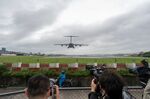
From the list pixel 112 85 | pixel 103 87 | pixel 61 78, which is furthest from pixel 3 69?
pixel 112 85

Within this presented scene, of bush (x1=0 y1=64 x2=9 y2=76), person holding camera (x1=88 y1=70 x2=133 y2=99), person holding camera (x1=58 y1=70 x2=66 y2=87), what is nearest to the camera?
person holding camera (x1=88 y1=70 x2=133 y2=99)

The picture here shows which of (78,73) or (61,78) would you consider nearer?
(61,78)

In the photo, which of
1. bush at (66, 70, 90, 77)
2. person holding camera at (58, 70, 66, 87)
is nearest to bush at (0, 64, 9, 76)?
person holding camera at (58, 70, 66, 87)

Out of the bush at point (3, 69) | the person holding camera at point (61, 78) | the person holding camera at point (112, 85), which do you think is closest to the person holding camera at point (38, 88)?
the person holding camera at point (112, 85)

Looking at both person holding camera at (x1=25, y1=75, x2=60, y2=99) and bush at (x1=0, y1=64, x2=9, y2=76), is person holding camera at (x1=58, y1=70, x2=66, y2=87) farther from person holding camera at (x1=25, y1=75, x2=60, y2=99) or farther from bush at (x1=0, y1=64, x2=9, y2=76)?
person holding camera at (x1=25, y1=75, x2=60, y2=99)

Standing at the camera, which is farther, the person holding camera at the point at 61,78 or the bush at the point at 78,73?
the bush at the point at 78,73

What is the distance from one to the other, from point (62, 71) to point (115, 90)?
45.0ft

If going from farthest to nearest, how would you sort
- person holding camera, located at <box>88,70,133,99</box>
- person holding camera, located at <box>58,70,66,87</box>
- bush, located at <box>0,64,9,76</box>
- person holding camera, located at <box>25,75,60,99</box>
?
bush, located at <box>0,64,9,76</box>, person holding camera, located at <box>58,70,66,87</box>, person holding camera, located at <box>88,70,133,99</box>, person holding camera, located at <box>25,75,60,99</box>

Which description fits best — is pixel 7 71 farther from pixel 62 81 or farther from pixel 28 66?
pixel 62 81

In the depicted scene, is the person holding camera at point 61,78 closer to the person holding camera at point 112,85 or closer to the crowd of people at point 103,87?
the crowd of people at point 103,87

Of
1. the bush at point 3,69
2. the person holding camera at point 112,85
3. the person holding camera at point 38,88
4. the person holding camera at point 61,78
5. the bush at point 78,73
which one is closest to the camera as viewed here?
the person holding camera at point 38,88

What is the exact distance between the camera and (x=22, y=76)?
18.1m

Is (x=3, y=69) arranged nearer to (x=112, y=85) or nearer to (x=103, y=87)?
(x=103, y=87)

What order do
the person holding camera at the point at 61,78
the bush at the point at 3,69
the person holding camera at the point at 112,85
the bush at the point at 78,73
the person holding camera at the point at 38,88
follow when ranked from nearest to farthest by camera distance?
the person holding camera at the point at 38,88 → the person holding camera at the point at 112,85 → the person holding camera at the point at 61,78 → the bush at the point at 78,73 → the bush at the point at 3,69
